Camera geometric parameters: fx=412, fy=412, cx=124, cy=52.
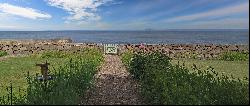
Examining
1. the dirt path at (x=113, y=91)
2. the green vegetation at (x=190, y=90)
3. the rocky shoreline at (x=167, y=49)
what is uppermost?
the green vegetation at (x=190, y=90)

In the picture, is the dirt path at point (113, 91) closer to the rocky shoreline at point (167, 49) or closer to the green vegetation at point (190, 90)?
the green vegetation at point (190, 90)

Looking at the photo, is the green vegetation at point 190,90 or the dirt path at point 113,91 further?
the dirt path at point 113,91

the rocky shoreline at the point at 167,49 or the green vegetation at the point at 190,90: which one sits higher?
the green vegetation at the point at 190,90

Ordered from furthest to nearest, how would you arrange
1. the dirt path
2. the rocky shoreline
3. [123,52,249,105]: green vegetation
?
the rocky shoreline, the dirt path, [123,52,249,105]: green vegetation

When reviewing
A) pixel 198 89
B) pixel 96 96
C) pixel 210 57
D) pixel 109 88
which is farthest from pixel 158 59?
pixel 210 57

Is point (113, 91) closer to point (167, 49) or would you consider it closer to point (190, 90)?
point (190, 90)

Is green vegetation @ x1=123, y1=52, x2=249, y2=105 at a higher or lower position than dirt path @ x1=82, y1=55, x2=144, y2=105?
higher

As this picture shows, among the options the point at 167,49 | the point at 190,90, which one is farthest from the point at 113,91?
the point at 167,49

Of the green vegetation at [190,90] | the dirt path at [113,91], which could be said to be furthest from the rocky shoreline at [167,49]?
the green vegetation at [190,90]

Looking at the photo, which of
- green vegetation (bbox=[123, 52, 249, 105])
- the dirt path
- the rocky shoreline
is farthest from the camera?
the rocky shoreline

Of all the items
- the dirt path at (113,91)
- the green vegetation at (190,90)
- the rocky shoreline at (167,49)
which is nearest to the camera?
the green vegetation at (190,90)

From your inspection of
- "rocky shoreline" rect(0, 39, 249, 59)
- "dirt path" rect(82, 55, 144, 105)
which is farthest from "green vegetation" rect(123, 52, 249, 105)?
"rocky shoreline" rect(0, 39, 249, 59)

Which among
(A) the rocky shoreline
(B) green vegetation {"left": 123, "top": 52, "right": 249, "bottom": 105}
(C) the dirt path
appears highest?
(B) green vegetation {"left": 123, "top": 52, "right": 249, "bottom": 105}

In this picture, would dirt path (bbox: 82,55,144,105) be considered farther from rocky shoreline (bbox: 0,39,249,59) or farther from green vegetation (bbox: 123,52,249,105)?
rocky shoreline (bbox: 0,39,249,59)
